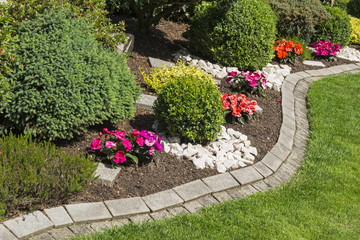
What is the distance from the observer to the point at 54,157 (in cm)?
418

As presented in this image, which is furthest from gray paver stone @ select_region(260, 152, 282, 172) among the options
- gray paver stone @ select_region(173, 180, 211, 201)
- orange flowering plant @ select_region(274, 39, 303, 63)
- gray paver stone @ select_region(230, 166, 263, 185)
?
orange flowering plant @ select_region(274, 39, 303, 63)

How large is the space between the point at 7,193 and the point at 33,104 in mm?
1042

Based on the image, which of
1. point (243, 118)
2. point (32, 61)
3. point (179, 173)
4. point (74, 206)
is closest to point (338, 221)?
point (179, 173)

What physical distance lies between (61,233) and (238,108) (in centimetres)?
322

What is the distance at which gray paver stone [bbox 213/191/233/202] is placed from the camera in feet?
15.1

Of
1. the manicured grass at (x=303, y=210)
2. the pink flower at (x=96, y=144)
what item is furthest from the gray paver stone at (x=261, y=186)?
the pink flower at (x=96, y=144)

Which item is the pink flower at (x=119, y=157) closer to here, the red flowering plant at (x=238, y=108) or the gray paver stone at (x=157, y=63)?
the red flowering plant at (x=238, y=108)

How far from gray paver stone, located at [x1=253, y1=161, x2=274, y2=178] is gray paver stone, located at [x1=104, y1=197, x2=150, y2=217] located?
5.45 feet

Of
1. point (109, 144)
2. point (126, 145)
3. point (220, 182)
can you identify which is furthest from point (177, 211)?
point (109, 144)

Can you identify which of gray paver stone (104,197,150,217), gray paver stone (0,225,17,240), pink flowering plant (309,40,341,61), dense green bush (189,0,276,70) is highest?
dense green bush (189,0,276,70)

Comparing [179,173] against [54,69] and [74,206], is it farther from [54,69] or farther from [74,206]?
[54,69]

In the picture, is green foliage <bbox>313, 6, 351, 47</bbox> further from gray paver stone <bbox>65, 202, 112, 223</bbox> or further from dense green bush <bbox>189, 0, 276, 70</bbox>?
gray paver stone <bbox>65, 202, 112, 223</bbox>

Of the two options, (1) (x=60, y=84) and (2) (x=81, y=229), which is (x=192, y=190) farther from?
(1) (x=60, y=84)

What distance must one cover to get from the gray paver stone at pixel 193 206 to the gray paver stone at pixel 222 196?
0.26 meters
